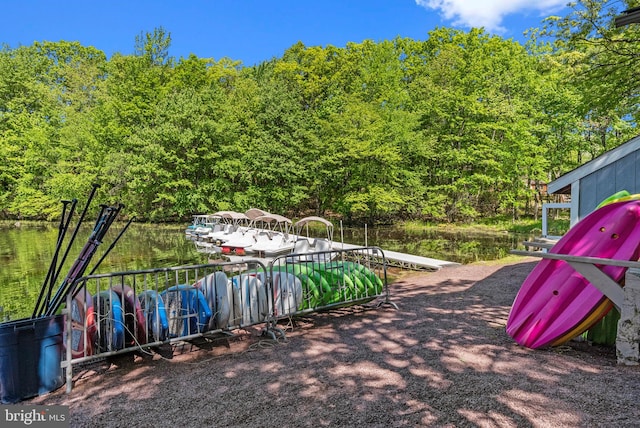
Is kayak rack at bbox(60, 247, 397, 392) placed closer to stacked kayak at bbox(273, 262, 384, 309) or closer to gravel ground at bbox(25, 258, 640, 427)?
stacked kayak at bbox(273, 262, 384, 309)

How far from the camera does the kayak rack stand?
4.07 metres

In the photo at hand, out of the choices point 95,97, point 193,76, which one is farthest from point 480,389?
point 95,97

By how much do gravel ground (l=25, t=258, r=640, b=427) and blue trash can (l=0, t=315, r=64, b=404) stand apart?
149 mm

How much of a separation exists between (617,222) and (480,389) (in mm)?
2571

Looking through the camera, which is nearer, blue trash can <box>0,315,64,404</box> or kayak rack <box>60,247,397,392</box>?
blue trash can <box>0,315,64,404</box>

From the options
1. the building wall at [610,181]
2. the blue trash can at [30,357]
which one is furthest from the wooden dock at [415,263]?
A: the blue trash can at [30,357]

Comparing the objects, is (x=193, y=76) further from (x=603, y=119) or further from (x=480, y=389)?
(x=480, y=389)

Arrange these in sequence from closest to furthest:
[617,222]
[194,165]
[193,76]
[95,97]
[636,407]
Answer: [636,407] → [617,222] → [194,165] → [193,76] → [95,97]

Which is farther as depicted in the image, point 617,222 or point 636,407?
point 617,222

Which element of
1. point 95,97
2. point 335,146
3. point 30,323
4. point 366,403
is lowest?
point 366,403

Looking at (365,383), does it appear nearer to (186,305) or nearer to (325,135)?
(186,305)

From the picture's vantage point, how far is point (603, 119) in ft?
73.4
